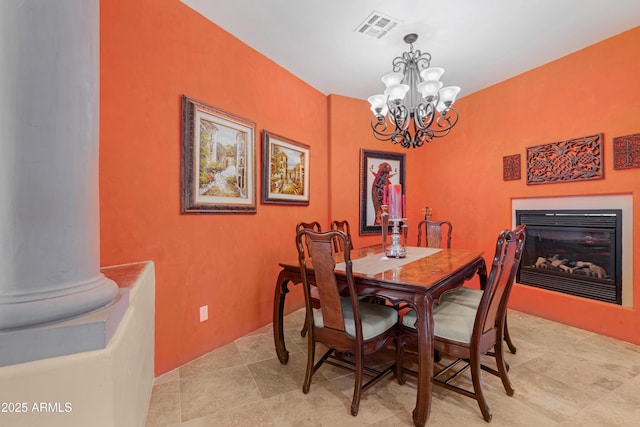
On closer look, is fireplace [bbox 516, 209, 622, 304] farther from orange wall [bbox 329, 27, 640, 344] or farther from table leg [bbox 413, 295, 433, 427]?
table leg [bbox 413, 295, 433, 427]

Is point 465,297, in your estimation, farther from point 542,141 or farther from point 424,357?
point 542,141

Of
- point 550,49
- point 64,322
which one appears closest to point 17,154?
point 64,322

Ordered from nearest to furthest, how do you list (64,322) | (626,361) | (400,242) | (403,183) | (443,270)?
1. (64,322)
2. (443,270)
3. (626,361)
4. (400,242)
5. (403,183)

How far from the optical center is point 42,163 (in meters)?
0.76

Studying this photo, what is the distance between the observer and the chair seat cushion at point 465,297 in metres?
1.90

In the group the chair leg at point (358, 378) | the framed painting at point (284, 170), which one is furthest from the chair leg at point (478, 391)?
the framed painting at point (284, 170)

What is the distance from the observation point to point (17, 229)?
0.74m

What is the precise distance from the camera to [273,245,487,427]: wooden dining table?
1463mm

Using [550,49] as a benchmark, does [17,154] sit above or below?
below

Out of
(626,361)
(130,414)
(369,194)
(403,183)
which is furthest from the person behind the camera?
(403,183)

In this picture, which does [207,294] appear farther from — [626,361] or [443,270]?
[626,361]

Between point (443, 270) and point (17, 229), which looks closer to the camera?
point (17, 229)

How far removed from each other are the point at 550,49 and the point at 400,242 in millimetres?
2462

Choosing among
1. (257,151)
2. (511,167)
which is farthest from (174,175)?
(511,167)
